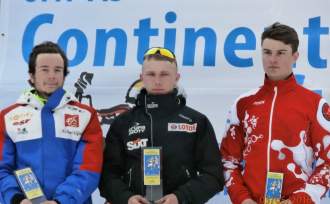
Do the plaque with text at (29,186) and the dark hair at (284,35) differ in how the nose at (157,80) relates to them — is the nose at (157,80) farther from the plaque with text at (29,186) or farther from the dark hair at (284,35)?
the plaque with text at (29,186)

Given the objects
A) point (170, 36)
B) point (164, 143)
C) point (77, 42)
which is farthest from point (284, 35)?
point (77, 42)

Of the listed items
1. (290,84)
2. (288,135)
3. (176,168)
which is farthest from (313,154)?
(176,168)

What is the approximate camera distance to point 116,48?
138 inches

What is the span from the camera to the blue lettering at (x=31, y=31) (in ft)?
11.8

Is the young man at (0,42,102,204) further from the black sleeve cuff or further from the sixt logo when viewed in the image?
the sixt logo

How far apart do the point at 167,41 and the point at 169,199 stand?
1.42 metres

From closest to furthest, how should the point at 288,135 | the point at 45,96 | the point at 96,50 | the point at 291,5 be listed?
1. the point at 288,135
2. the point at 45,96
3. the point at 291,5
4. the point at 96,50

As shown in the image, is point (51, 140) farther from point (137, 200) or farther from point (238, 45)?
point (238, 45)

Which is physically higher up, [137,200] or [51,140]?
[51,140]

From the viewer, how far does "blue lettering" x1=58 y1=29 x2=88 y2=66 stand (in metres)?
3.53

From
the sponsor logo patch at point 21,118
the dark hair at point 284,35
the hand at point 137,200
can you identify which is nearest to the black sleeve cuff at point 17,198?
the sponsor logo patch at point 21,118

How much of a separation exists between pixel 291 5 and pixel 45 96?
167cm

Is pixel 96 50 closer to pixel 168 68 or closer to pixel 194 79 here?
pixel 194 79

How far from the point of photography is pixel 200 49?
11.1ft
